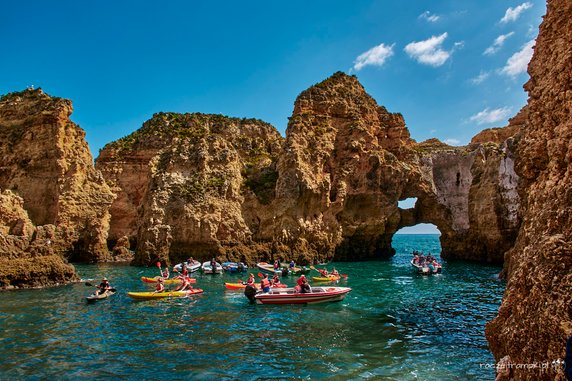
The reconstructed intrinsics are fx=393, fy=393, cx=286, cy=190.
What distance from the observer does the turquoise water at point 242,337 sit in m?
12.0

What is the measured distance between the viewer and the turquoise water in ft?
39.2

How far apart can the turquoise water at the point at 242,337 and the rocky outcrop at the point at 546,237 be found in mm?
5058

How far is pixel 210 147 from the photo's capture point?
47594 millimetres

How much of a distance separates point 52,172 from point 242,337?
1464 inches

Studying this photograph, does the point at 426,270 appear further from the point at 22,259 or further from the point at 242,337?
the point at 22,259

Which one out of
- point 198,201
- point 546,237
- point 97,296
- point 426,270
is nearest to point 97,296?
point 97,296

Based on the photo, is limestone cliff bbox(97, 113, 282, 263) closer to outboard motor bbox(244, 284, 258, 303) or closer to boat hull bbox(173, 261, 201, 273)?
boat hull bbox(173, 261, 201, 273)

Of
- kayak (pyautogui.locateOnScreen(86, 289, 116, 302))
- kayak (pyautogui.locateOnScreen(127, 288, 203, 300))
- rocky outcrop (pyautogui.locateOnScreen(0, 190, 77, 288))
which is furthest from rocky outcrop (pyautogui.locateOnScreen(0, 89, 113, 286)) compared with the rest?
kayak (pyautogui.locateOnScreen(127, 288, 203, 300))

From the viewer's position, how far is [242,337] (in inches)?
619

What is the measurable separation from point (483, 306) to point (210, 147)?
34.9 meters

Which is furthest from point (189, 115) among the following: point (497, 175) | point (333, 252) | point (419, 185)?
point (497, 175)

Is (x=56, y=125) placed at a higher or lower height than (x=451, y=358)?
higher

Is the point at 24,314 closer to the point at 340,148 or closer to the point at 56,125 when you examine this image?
the point at 56,125

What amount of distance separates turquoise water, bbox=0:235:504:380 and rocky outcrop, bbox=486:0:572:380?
5058 millimetres
